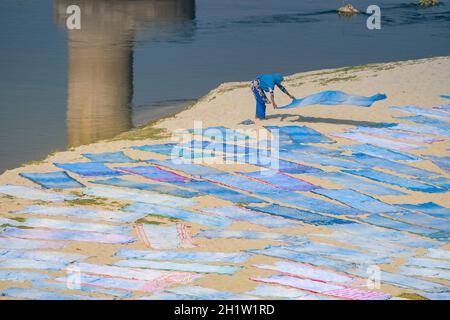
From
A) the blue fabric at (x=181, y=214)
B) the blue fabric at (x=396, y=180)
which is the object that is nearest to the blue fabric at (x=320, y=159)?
the blue fabric at (x=396, y=180)

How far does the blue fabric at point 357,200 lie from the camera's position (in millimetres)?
16516

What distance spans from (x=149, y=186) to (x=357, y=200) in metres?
3.10

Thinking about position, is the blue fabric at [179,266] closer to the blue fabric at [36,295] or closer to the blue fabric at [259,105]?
the blue fabric at [36,295]

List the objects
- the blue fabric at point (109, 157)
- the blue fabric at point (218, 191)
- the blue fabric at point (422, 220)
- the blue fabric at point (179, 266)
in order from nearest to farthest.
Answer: the blue fabric at point (179, 266), the blue fabric at point (422, 220), the blue fabric at point (218, 191), the blue fabric at point (109, 157)

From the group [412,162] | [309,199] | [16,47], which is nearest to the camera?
[309,199]

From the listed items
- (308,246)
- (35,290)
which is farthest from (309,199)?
(35,290)

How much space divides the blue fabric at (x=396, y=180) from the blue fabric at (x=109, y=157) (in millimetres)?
3719

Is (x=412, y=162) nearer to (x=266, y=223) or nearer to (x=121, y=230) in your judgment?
(x=266, y=223)

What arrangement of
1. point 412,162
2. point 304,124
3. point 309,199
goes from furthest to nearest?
point 304,124 → point 412,162 → point 309,199

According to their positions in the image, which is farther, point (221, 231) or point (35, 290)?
point (221, 231)

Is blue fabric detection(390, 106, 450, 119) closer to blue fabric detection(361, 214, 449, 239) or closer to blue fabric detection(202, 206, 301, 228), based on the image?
blue fabric detection(361, 214, 449, 239)

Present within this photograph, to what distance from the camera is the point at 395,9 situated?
5025 cm

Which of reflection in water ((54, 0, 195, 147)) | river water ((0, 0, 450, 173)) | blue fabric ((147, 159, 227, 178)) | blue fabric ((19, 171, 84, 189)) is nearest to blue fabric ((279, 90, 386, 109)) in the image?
blue fabric ((147, 159, 227, 178))

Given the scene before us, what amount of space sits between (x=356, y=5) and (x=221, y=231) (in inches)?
1475
